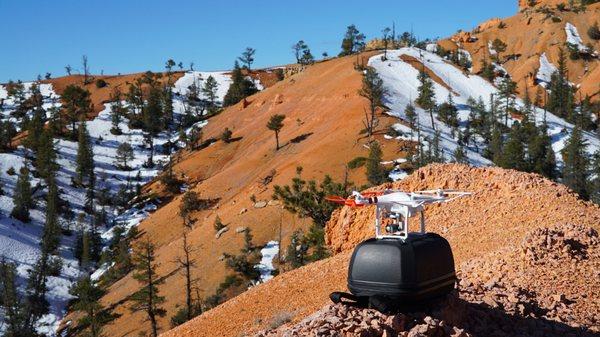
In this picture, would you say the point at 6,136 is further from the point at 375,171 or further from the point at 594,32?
the point at 594,32

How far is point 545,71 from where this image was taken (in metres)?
137

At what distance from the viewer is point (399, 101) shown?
83.8 meters

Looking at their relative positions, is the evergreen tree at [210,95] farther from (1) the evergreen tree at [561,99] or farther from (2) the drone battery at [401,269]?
(2) the drone battery at [401,269]

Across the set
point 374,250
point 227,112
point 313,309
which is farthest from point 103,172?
point 374,250

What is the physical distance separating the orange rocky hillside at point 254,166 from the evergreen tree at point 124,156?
8135mm

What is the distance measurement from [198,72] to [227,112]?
5341 centimetres

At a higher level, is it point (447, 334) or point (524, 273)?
point (447, 334)

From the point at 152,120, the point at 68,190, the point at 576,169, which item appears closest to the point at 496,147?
the point at 576,169

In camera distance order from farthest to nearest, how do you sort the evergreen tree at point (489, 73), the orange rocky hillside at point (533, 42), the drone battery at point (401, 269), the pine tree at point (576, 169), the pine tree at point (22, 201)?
the orange rocky hillside at point (533, 42)
the evergreen tree at point (489, 73)
the pine tree at point (22, 201)
the pine tree at point (576, 169)
the drone battery at point (401, 269)

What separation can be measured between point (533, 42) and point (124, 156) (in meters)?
107

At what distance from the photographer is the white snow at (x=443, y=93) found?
7415 cm

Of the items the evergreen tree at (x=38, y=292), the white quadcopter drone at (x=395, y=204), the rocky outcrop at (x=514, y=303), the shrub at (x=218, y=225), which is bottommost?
the evergreen tree at (x=38, y=292)

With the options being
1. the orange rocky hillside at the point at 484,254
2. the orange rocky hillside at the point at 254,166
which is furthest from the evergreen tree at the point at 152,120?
the orange rocky hillside at the point at 484,254

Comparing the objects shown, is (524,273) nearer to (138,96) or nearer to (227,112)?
(227,112)
